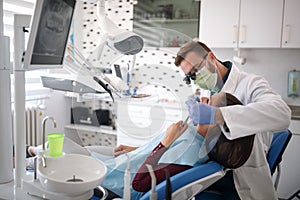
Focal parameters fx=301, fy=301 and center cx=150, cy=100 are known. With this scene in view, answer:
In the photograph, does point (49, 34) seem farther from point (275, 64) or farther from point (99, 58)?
point (275, 64)

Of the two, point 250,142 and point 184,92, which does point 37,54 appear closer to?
point 184,92

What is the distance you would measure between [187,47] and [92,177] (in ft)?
1.93

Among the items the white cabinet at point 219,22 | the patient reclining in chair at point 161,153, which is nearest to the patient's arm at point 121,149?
the patient reclining in chair at point 161,153

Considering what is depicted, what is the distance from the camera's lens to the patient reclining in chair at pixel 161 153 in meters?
1.14

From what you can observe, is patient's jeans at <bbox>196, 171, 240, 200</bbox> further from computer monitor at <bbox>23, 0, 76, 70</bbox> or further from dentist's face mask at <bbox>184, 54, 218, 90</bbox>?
computer monitor at <bbox>23, 0, 76, 70</bbox>

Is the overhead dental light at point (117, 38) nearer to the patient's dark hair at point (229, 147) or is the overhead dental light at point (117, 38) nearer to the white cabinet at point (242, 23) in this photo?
the patient's dark hair at point (229, 147)

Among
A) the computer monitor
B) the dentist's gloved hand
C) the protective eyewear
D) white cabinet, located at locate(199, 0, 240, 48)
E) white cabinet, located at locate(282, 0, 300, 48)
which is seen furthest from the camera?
white cabinet, located at locate(199, 0, 240, 48)

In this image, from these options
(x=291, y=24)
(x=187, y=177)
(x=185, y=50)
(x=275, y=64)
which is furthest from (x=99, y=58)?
(x=275, y=64)

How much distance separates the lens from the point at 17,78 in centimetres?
110

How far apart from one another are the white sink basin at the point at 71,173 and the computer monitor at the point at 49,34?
342 millimetres

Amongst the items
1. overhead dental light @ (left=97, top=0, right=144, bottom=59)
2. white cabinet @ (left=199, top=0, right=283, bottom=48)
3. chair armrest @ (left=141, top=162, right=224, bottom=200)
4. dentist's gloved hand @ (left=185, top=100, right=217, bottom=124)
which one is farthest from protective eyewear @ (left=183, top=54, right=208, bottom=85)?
white cabinet @ (left=199, top=0, right=283, bottom=48)

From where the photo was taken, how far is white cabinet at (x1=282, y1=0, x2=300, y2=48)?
255 cm

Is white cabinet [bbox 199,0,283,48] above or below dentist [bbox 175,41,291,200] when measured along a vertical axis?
above

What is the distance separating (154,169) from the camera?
44.4 inches
